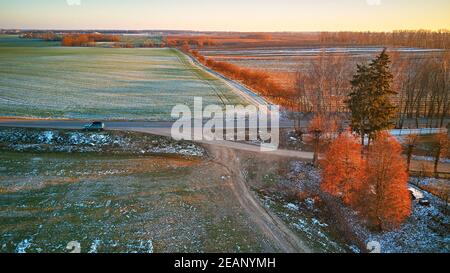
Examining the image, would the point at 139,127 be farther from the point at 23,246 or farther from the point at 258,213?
the point at 23,246

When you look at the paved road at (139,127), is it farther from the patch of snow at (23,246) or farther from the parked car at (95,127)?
the patch of snow at (23,246)

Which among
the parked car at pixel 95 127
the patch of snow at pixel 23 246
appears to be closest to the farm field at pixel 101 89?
the parked car at pixel 95 127

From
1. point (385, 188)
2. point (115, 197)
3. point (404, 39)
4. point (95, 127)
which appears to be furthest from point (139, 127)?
point (404, 39)

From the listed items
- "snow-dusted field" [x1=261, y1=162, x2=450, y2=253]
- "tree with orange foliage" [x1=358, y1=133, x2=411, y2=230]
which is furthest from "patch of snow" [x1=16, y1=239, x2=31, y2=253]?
"tree with orange foliage" [x1=358, y1=133, x2=411, y2=230]

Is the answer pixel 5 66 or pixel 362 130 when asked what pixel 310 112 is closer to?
pixel 362 130

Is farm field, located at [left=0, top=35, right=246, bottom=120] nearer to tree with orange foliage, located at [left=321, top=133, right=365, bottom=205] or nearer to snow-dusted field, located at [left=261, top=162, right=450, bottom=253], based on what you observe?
snow-dusted field, located at [left=261, top=162, right=450, bottom=253]

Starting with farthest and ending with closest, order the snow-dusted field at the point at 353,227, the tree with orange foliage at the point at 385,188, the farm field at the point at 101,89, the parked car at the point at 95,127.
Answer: the farm field at the point at 101,89 → the parked car at the point at 95,127 → the tree with orange foliage at the point at 385,188 → the snow-dusted field at the point at 353,227

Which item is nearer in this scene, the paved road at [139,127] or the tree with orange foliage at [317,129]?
the tree with orange foliage at [317,129]
